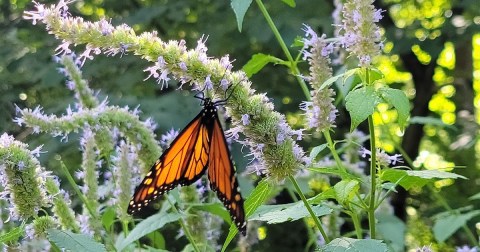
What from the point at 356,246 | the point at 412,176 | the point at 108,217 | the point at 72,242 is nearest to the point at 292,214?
the point at 356,246

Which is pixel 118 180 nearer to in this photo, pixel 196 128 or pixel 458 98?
pixel 196 128

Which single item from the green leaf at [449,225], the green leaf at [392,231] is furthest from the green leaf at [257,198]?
the green leaf at [449,225]

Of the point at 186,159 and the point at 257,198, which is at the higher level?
the point at 186,159

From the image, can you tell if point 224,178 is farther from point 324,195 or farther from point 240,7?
point 240,7

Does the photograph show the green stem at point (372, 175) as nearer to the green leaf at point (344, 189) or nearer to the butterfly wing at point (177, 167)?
the green leaf at point (344, 189)

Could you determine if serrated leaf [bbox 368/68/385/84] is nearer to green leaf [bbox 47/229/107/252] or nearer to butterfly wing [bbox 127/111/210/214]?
butterfly wing [bbox 127/111/210/214]

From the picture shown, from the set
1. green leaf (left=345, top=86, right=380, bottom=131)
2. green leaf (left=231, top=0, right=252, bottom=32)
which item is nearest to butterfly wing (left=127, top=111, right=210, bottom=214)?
green leaf (left=231, top=0, right=252, bottom=32)
